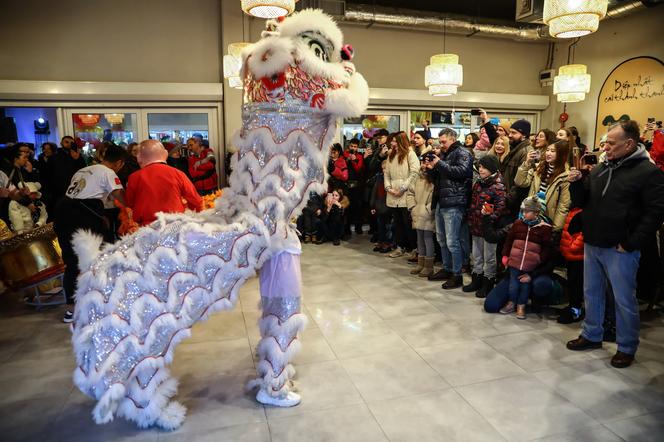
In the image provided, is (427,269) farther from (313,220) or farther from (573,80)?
(573,80)

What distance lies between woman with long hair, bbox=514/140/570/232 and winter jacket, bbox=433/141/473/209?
0.52 m

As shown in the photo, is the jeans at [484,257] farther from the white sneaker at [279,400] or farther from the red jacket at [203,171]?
the red jacket at [203,171]

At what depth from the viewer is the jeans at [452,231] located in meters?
4.29

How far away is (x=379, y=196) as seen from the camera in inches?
237

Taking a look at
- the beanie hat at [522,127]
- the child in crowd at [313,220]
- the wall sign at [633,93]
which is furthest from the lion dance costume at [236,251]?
the wall sign at [633,93]

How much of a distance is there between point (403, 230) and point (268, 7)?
3.02m

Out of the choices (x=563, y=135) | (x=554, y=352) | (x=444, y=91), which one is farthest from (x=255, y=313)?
(x=444, y=91)

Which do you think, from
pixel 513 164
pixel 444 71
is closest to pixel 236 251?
pixel 513 164

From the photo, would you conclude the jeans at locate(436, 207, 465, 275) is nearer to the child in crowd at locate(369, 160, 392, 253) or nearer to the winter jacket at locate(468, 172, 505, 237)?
the winter jacket at locate(468, 172, 505, 237)

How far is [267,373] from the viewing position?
2398mm

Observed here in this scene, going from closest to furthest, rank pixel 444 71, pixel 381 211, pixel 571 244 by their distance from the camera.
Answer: pixel 571 244 < pixel 381 211 < pixel 444 71

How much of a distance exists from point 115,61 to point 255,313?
536 cm

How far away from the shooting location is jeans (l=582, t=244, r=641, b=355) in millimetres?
2740

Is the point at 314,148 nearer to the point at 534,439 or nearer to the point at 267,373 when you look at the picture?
the point at 267,373
